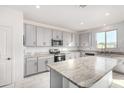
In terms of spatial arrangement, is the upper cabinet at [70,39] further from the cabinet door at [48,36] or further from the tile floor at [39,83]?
the tile floor at [39,83]

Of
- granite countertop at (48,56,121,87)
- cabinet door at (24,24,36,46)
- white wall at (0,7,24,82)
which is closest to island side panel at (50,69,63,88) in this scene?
granite countertop at (48,56,121,87)

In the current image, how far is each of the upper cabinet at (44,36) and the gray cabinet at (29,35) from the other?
0.80 ft

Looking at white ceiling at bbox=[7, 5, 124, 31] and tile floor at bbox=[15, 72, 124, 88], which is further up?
white ceiling at bbox=[7, 5, 124, 31]

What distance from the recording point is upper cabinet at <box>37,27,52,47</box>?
4.56 meters

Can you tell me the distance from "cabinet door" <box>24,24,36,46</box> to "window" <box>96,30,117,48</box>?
3.87m

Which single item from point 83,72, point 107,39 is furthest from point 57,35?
point 83,72

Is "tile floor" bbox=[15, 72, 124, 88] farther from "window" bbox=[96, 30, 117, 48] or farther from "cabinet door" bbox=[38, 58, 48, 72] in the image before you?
"window" bbox=[96, 30, 117, 48]

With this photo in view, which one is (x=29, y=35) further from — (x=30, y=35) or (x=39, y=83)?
(x=39, y=83)

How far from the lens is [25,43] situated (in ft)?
13.3

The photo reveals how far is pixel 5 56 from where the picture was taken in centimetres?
293

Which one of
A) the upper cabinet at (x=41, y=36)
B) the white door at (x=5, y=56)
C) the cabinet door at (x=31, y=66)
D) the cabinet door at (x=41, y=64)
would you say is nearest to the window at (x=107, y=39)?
the upper cabinet at (x=41, y=36)
